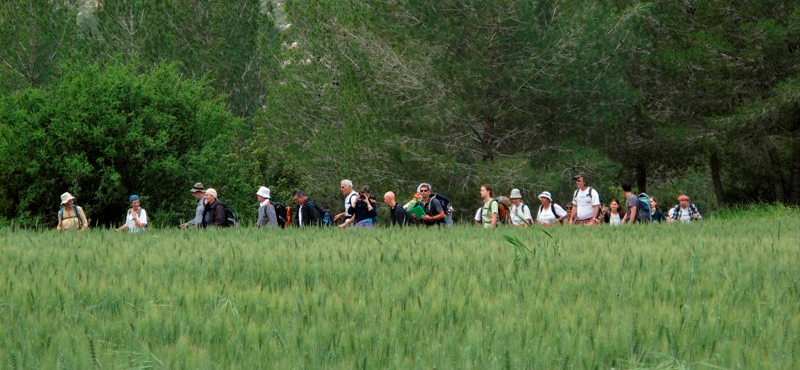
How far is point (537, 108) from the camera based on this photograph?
32.5 m

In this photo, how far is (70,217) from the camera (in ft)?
60.8

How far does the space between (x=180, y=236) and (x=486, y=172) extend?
17.0 m

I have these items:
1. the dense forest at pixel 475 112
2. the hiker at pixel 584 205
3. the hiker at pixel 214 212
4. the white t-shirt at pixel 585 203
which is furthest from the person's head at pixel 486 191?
the dense forest at pixel 475 112

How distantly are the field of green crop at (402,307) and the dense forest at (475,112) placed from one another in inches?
795

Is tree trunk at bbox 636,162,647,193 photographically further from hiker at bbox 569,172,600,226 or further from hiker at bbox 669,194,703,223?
hiker at bbox 569,172,600,226

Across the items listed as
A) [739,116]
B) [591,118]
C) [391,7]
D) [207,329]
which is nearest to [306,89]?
[391,7]

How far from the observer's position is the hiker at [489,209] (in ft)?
58.9

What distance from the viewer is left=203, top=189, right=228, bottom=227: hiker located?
1777 cm

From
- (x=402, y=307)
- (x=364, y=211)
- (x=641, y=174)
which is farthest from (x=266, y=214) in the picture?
(x=641, y=174)

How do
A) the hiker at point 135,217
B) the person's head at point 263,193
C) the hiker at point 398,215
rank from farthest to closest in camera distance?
the hiker at point 135,217, the hiker at point 398,215, the person's head at point 263,193

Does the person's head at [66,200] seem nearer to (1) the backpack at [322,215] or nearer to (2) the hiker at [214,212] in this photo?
(2) the hiker at [214,212]

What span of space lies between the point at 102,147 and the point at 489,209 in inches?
761

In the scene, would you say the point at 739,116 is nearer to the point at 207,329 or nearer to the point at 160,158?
the point at 160,158

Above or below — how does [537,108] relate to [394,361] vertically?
above
